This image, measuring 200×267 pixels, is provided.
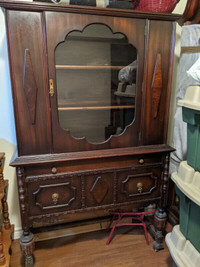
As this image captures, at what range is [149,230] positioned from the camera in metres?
1.80

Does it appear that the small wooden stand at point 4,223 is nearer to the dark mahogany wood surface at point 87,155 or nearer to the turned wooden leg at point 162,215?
the dark mahogany wood surface at point 87,155

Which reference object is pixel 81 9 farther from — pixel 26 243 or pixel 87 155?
pixel 26 243

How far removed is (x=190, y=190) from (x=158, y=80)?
69cm

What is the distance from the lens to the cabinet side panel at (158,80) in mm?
1292

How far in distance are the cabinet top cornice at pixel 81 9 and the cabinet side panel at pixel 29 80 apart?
0.10 ft

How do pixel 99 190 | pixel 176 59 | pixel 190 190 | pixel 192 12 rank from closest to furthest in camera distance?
pixel 190 190, pixel 99 190, pixel 192 12, pixel 176 59

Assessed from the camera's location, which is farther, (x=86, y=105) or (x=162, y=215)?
(x=162, y=215)

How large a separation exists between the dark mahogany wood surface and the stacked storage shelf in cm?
25

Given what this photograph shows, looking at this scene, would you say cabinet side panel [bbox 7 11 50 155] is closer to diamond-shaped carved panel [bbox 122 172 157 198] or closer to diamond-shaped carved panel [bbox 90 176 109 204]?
diamond-shaped carved panel [bbox 90 176 109 204]

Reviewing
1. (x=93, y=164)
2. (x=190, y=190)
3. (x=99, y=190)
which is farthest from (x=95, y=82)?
(x=190, y=190)

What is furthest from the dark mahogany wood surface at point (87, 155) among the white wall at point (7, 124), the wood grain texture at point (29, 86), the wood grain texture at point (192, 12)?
the wood grain texture at point (192, 12)

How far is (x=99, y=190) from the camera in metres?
1.40

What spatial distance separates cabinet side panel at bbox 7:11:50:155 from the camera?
3.59ft

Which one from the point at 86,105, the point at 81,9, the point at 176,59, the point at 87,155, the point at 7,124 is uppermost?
the point at 81,9
